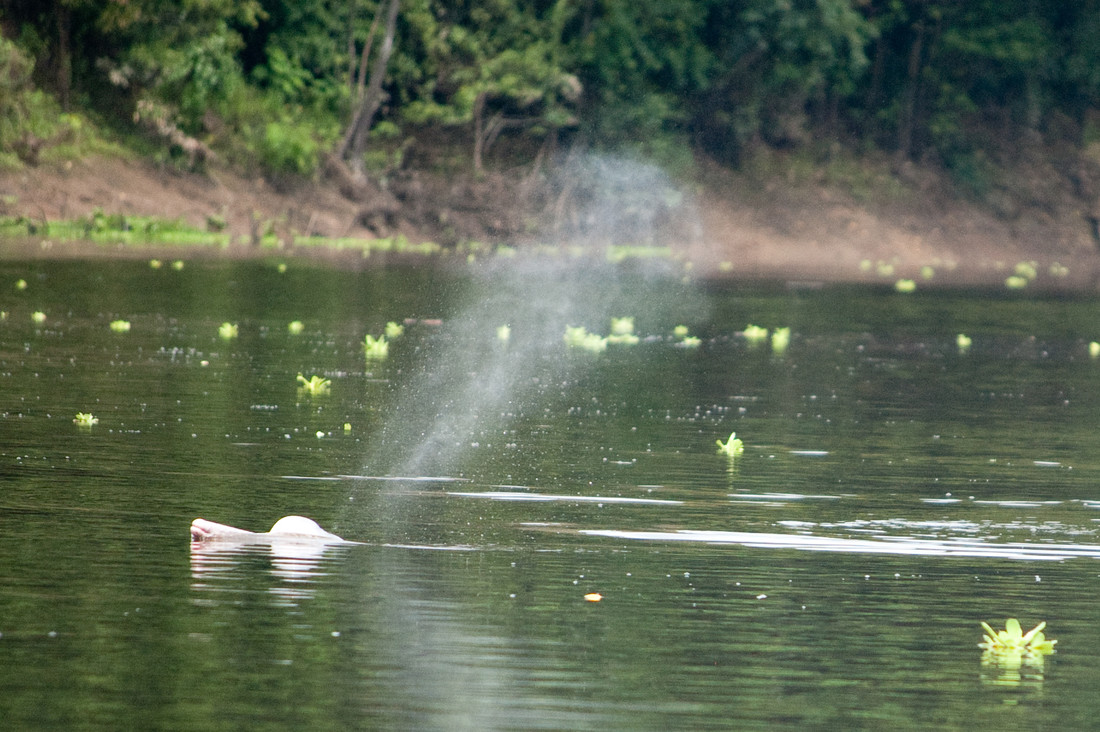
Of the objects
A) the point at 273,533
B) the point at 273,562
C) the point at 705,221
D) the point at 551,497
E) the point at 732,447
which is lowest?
the point at 273,562

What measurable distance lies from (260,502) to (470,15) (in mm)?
44779

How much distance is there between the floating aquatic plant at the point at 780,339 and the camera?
23886mm

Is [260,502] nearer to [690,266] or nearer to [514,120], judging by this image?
[690,266]

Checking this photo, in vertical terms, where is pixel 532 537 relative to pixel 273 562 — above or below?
above

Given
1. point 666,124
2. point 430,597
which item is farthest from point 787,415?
point 666,124

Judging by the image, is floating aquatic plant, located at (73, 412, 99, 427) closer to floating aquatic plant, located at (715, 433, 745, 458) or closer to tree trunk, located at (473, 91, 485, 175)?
floating aquatic plant, located at (715, 433, 745, 458)

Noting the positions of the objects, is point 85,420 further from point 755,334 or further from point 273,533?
point 755,334

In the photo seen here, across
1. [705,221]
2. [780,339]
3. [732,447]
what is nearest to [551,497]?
[732,447]

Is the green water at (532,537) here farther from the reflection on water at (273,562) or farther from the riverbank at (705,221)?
the riverbank at (705,221)

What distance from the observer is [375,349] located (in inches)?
828

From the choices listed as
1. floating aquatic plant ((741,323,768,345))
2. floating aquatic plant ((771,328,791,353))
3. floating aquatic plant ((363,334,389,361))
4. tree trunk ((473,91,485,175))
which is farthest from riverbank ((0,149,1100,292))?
floating aquatic plant ((771,328,791,353))

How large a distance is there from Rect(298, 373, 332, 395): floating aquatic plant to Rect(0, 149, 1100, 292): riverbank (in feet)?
55.5

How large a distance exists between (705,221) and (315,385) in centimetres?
4280

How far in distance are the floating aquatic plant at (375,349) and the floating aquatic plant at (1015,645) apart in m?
13.5
